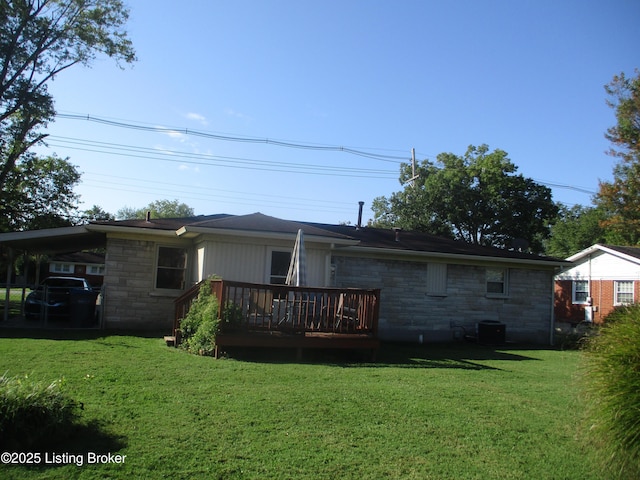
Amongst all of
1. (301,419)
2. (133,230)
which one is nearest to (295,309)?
(301,419)

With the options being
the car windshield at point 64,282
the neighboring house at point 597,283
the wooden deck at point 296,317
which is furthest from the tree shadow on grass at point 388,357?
the neighboring house at point 597,283

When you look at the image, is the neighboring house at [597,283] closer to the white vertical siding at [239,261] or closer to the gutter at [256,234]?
the gutter at [256,234]

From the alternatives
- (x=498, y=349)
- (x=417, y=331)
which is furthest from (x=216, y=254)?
(x=498, y=349)

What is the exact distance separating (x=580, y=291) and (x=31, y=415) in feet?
85.9

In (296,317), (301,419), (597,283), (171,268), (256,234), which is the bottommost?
(301,419)

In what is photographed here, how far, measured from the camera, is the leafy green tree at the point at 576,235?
44.2m

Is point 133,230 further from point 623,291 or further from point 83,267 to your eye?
point 83,267

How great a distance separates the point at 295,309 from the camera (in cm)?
997

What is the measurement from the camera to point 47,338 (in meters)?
10.7

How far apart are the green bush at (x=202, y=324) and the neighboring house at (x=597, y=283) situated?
16869 millimetres

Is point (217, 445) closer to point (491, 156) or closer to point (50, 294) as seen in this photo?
point (50, 294)

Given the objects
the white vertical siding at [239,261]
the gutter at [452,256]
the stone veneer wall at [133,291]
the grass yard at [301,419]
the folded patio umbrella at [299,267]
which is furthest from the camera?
the gutter at [452,256]

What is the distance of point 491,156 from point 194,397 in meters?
33.4

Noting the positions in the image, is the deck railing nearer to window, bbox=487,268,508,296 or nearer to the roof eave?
window, bbox=487,268,508,296
